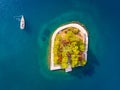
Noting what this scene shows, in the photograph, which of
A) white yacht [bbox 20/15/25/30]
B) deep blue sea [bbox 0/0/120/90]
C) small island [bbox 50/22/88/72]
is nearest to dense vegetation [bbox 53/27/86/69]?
small island [bbox 50/22/88/72]

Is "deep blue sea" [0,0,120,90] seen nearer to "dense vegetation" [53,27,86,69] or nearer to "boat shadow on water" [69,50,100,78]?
"boat shadow on water" [69,50,100,78]

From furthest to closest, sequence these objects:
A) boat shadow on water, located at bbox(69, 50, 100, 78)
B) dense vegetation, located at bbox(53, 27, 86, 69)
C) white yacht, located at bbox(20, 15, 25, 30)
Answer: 1. boat shadow on water, located at bbox(69, 50, 100, 78)
2. dense vegetation, located at bbox(53, 27, 86, 69)
3. white yacht, located at bbox(20, 15, 25, 30)

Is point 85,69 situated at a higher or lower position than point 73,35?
lower

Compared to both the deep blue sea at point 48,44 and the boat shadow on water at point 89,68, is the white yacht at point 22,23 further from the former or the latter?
the boat shadow on water at point 89,68

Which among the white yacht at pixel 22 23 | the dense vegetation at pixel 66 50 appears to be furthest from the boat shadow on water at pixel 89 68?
the white yacht at pixel 22 23

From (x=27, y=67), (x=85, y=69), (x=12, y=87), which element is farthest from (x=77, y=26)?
(x=12, y=87)

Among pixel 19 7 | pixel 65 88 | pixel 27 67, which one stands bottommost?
pixel 65 88

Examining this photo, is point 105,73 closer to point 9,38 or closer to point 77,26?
point 77,26
